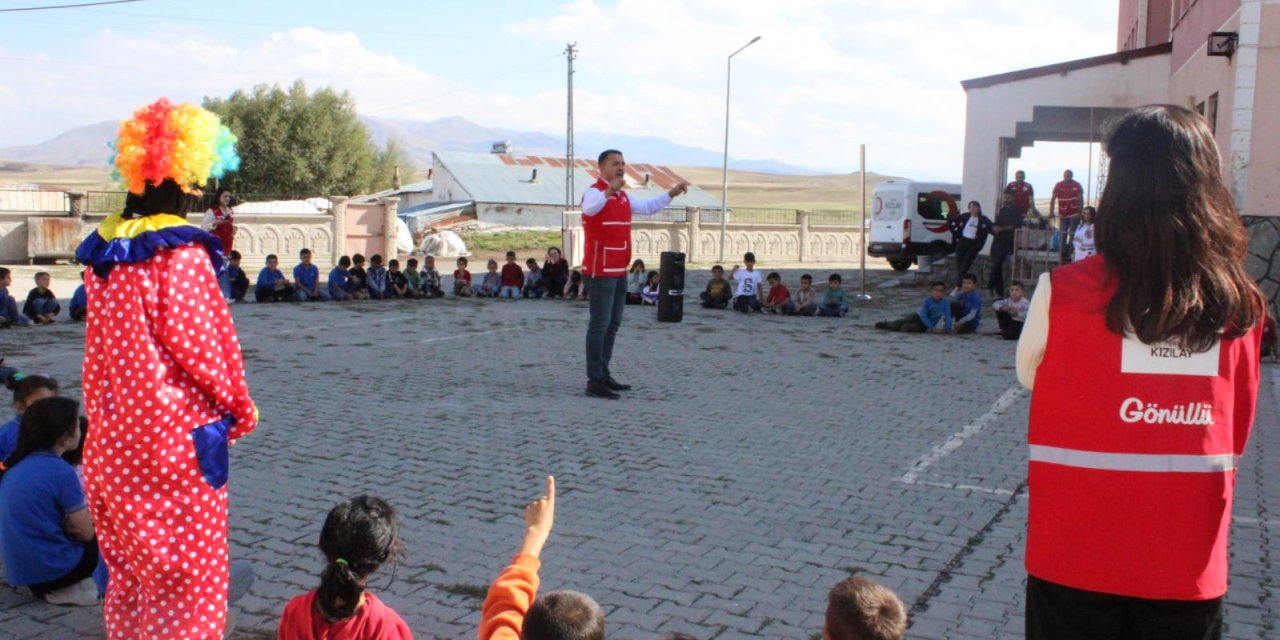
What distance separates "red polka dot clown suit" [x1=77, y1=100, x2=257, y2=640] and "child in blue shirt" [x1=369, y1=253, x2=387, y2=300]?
55.1 feet

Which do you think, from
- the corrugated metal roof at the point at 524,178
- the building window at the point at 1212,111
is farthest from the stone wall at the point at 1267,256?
the corrugated metal roof at the point at 524,178

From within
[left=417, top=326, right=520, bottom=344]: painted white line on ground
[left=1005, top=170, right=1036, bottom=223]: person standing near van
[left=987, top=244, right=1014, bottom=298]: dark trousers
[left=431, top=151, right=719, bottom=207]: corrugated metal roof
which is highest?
[left=431, top=151, right=719, bottom=207]: corrugated metal roof

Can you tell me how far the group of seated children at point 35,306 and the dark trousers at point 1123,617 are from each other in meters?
14.6

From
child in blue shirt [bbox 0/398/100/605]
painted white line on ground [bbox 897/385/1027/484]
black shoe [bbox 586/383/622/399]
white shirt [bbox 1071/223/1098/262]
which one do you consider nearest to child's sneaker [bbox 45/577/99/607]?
child in blue shirt [bbox 0/398/100/605]

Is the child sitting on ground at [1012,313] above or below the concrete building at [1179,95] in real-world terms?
below

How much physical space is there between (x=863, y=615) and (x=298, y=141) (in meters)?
65.2

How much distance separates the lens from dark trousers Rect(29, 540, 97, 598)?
439 cm

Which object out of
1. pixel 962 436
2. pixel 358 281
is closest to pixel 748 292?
pixel 358 281

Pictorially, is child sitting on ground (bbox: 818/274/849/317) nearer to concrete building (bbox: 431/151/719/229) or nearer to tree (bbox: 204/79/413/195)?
concrete building (bbox: 431/151/719/229)

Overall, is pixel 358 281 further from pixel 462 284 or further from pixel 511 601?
pixel 511 601

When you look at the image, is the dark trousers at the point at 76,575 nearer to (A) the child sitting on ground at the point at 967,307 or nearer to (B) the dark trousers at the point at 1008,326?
(B) the dark trousers at the point at 1008,326

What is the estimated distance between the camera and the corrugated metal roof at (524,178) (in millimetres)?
58125

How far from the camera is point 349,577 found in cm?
293

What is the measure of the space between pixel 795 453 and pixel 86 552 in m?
4.39
